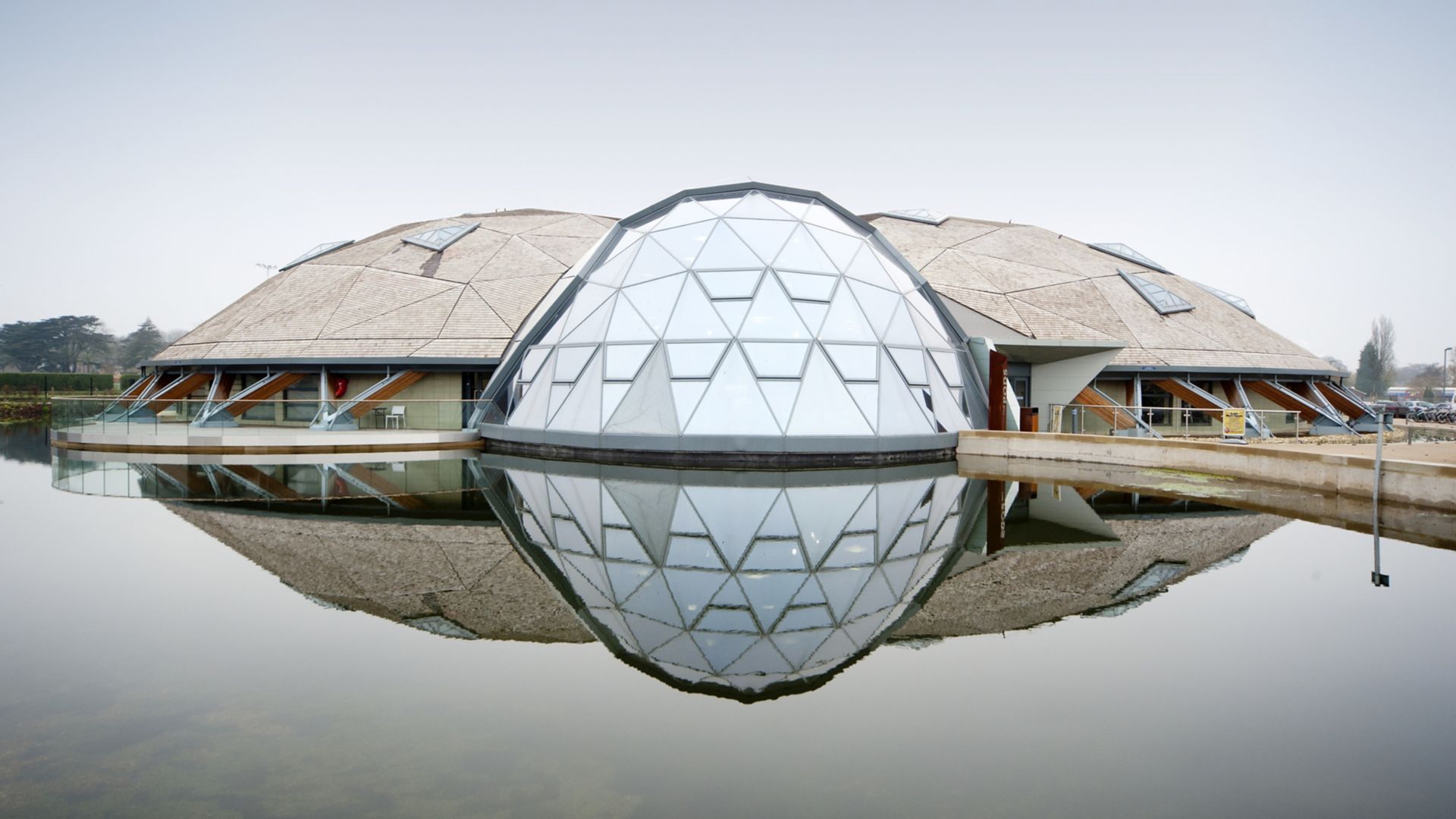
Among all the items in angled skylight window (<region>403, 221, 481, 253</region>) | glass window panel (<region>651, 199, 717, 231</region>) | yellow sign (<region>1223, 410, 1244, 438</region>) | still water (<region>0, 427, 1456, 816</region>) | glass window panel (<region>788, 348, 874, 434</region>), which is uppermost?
angled skylight window (<region>403, 221, 481, 253</region>)

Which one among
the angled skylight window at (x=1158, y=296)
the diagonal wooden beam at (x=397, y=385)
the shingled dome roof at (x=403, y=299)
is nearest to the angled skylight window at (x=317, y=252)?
the shingled dome roof at (x=403, y=299)

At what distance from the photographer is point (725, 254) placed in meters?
20.0

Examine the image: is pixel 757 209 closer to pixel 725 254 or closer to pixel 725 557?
pixel 725 254

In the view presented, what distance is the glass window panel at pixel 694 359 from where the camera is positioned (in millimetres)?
18141

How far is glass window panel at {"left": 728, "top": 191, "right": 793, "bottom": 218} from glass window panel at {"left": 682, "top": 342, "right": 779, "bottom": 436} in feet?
15.7

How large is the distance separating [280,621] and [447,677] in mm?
2023

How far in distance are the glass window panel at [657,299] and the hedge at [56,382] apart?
44.6 m

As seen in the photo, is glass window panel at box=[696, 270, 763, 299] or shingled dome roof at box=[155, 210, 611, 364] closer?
glass window panel at box=[696, 270, 763, 299]

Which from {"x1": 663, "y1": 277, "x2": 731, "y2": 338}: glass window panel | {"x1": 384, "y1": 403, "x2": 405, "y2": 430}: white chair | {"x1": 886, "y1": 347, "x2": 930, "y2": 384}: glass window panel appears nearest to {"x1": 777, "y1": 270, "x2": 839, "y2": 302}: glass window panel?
{"x1": 663, "y1": 277, "x2": 731, "y2": 338}: glass window panel

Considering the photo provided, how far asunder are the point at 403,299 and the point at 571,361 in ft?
37.0

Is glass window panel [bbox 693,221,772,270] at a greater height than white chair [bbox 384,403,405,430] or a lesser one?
greater

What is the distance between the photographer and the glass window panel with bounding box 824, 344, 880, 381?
18.5 meters

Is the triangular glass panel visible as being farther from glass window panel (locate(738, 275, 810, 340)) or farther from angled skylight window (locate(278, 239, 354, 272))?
angled skylight window (locate(278, 239, 354, 272))

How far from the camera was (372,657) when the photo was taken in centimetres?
532
